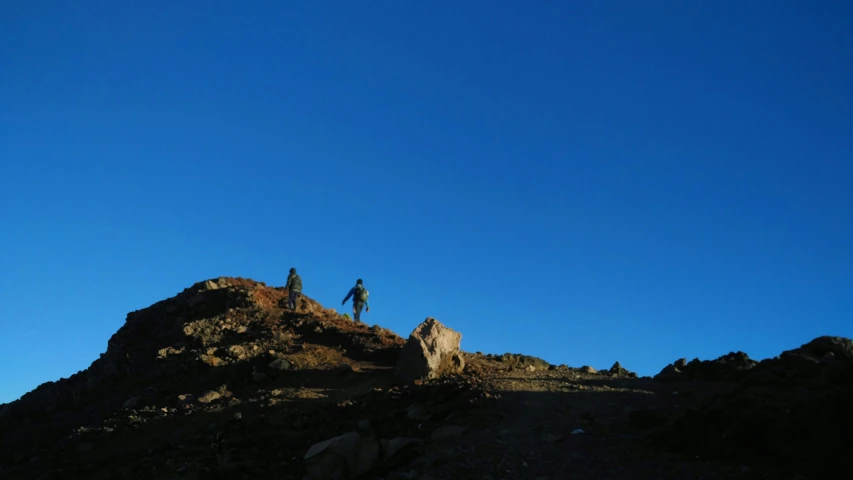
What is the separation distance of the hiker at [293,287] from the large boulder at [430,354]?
29.3 feet

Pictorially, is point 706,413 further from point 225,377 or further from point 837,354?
point 225,377

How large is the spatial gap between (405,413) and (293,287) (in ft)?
40.1

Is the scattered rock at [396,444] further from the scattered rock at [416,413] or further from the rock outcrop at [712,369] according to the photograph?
the rock outcrop at [712,369]

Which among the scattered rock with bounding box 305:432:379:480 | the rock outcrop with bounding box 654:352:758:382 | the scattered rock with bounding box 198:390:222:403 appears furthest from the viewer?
the scattered rock with bounding box 198:390:222:403

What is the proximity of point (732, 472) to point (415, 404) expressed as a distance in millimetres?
6922

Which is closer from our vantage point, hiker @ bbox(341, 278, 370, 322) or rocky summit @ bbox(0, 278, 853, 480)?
rocky summit @ bbox(0, 278, 853, 480)

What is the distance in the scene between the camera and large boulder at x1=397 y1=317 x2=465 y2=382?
17.7 m

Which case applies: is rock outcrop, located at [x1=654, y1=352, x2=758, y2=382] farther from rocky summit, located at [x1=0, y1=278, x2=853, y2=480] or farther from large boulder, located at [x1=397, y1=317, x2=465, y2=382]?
large boulder, located at [x1=397, y1=317, x2=465, y2=382]

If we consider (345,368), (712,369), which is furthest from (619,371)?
(345,368)

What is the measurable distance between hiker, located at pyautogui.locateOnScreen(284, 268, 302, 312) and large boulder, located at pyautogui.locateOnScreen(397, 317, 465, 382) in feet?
29.3

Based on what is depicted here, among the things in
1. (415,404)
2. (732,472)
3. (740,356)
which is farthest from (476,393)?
(740,356)

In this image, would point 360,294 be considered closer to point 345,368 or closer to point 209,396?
point 345,368

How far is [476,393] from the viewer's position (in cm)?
1509

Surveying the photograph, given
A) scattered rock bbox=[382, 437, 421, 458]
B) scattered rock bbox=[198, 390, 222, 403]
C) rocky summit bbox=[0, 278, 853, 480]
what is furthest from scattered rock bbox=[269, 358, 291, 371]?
scattered rock bbox=[382, 437, 421, 458]
